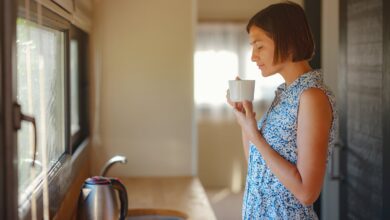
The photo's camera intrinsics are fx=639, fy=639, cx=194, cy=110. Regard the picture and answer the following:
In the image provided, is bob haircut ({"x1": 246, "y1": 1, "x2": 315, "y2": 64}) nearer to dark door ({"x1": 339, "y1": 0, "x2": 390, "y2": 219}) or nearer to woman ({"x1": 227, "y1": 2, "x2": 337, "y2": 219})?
woman ({"x1": 227, "y1": 2, "x2": 337, "y2": 219})

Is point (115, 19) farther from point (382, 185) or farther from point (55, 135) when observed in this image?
point (382, 185)

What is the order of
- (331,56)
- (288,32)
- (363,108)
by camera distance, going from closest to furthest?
(288,32) → (363,108) → (331,56)

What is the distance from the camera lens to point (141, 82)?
11.6 feet

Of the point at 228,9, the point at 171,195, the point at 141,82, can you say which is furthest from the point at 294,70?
the point at 228,9

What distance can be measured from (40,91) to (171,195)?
1395mm

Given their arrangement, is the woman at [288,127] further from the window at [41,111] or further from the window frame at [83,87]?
the window frame at [83,87]

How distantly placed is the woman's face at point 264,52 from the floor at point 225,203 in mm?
3893

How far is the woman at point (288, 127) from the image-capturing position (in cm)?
151

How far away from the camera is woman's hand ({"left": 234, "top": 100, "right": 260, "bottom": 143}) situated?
5.29 feet

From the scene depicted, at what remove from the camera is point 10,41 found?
1312 millimetres

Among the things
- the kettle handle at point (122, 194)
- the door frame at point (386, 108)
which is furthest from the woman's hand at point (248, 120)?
the door frame at point (386, 108)

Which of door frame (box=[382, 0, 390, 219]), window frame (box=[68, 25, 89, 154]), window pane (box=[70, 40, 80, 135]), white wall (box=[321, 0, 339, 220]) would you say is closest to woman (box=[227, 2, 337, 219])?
door frame (box=[382, 0, 390, 219])

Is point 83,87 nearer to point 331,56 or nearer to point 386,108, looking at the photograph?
point 331,56

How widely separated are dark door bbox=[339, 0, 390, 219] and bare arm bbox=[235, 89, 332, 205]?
4.11 ft
